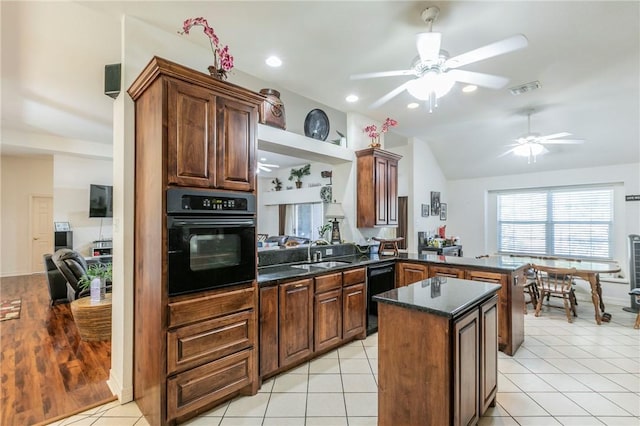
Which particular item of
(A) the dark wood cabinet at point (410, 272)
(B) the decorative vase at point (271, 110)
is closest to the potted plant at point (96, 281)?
(B) the decorative vase at point (271, 110)

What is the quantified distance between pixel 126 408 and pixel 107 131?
5.55m

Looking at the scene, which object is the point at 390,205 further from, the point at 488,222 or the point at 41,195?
the point at 41,195

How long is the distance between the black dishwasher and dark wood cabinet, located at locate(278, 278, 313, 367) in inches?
39.4

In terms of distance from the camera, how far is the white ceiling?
2.41m

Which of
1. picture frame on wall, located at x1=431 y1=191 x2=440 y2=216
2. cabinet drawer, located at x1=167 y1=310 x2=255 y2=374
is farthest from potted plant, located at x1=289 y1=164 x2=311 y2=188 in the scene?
cabinet drawer, located at x1=167 y1=310 x2=255 y2=374

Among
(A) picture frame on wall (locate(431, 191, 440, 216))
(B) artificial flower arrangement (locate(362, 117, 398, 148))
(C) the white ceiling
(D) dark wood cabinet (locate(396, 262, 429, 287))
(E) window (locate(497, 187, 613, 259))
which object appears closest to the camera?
(C) the white ceiling

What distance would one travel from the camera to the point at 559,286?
4.62m

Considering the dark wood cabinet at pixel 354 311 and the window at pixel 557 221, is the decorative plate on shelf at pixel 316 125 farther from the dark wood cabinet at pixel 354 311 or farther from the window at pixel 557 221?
the window at pixel 557 221

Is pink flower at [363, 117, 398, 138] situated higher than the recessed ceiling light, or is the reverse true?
the recessed ceiling light

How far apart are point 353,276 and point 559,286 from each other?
348cm

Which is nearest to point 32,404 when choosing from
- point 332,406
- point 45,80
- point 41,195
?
Answer: point 332,406

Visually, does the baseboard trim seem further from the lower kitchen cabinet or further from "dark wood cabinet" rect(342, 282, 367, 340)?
"dark wood cabinet" rect(342, 282, 367, 340)

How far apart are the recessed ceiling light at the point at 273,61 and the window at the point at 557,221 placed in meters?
5.94

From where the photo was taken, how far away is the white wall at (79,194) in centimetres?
712
